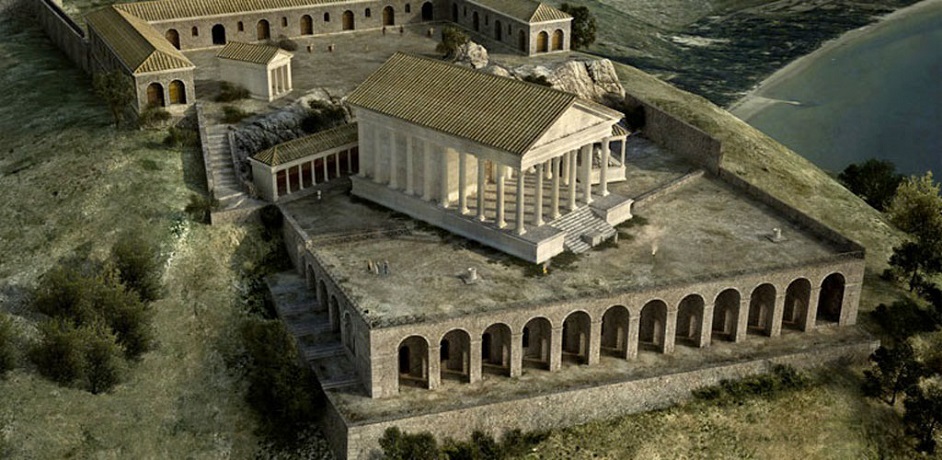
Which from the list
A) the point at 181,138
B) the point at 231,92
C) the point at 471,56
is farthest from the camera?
the point at 471,56

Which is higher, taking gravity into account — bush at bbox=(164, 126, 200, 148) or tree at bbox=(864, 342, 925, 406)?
bush at bbox=(164, 126, 200, 148)

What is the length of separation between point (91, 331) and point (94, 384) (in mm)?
2852

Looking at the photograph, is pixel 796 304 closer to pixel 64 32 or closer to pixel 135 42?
pixel 135 42

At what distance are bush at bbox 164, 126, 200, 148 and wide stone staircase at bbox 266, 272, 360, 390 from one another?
1445 centimetres

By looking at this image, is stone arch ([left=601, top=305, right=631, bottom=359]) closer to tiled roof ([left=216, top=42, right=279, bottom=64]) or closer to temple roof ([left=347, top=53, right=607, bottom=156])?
temple roof ([left=347, top=53, right=607, bottom=156])

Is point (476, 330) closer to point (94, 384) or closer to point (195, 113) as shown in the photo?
point (94, 384)

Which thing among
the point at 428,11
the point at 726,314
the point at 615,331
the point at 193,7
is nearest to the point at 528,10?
the point at 428,11

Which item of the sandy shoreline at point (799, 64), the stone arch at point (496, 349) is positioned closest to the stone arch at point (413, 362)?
the stone arch at point (496, 349)

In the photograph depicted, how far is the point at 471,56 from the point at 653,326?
35.9 metres

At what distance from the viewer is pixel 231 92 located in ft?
286

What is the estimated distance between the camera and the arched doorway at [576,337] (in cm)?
6425

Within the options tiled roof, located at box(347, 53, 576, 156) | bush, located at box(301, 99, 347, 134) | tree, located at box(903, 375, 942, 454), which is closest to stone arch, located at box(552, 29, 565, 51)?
bush, located at box(301, 99, 347, 134)

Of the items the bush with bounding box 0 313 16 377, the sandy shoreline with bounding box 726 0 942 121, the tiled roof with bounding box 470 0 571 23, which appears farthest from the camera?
the sandy shoreline with bounding box 726 0 942 121

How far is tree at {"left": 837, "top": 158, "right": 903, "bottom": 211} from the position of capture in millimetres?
95938
